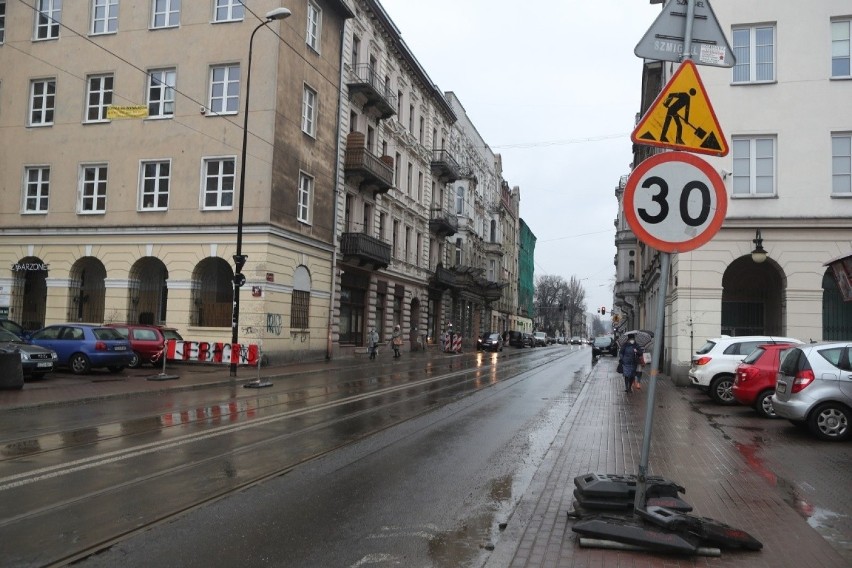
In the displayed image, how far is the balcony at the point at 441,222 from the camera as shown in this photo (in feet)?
148

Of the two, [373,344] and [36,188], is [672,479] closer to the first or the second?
[373,344]

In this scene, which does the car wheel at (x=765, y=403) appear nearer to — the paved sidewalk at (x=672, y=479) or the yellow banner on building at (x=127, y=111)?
the paved sidewalk at (x=672, y=479)

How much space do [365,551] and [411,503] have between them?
4.80 feet

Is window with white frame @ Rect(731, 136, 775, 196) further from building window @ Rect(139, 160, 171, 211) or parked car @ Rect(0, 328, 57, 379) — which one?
building window @ Rect(139, 160, 171, 211)

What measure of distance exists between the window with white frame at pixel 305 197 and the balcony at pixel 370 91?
5869 millimetres

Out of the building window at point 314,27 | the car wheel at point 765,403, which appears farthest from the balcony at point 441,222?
the car wheel at point 765,403

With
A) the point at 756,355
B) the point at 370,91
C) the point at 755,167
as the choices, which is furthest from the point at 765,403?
the point at 370,91

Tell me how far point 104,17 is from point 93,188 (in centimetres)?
727

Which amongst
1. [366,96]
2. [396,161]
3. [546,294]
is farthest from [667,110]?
[546,294]

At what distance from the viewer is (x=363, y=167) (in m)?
31.7

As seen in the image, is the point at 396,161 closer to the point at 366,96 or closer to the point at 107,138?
the point at 366,96

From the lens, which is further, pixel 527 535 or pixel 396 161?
pixel 396 161

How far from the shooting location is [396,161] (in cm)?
3934

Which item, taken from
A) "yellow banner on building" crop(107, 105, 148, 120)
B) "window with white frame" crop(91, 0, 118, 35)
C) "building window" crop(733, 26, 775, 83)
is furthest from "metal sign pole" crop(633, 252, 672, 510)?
"window with white frame" crop(91, 0, 118, 35)
